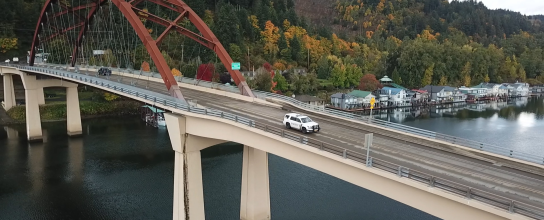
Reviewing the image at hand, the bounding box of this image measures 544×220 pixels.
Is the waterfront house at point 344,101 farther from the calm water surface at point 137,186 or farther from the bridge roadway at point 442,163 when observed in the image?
the bridge roadway at point 442,163

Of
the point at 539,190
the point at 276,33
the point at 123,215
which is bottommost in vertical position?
the point at 123,215

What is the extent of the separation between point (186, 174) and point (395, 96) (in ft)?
234

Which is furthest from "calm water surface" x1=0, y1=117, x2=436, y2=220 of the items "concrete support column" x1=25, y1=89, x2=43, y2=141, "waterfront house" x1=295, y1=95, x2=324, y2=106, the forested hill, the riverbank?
the forested hill

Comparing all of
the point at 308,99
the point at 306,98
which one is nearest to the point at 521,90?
the point at 308,99

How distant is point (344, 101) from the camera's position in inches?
3081

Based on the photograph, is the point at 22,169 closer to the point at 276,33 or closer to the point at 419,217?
the point at 419,217

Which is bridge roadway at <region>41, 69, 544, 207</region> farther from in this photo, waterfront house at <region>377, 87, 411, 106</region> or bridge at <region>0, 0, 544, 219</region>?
waterfront house at <region>377, 87, 411, 106</region>

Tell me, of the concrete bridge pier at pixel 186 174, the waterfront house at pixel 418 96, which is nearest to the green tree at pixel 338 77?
the waterfront house at pixel 418 96

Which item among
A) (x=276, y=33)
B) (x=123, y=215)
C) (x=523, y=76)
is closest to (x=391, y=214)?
(x=123, y=215)

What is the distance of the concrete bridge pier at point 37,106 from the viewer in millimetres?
52125

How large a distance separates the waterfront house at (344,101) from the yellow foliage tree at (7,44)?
6833cm

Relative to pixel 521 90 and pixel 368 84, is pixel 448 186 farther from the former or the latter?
pixel 521 90

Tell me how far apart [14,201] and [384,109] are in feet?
230

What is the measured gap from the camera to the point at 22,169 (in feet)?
127
